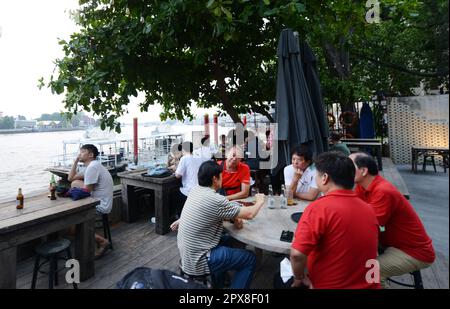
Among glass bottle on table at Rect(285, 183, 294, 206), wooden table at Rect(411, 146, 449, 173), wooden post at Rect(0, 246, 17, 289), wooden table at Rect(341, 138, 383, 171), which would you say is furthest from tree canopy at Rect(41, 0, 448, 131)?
wooden post at Rect(0, 246, 17, 289)

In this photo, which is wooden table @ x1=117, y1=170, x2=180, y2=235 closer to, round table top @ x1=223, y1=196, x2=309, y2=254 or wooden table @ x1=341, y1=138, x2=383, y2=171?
round table top @ x1=223, y1=196, x2=309, y2=254

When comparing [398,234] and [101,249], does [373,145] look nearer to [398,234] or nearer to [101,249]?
[398,234]

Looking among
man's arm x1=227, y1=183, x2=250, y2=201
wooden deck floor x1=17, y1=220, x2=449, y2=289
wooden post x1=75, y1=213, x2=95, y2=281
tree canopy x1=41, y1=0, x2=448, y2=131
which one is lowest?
wooden deck floor x1=17, y1=220, x2=449, y2=289

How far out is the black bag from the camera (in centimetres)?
145

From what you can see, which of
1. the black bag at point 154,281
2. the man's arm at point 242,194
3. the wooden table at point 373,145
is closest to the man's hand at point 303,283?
the black bag at point 154,281

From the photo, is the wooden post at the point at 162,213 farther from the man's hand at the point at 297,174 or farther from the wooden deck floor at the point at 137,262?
the man's hand at the point at 297,174

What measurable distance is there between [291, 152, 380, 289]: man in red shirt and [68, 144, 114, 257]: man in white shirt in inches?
116

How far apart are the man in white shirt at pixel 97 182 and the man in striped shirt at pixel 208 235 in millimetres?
1934

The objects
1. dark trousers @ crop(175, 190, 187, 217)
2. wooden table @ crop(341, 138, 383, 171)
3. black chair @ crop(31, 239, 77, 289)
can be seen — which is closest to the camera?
black chair @ crop(31, 239, 77, 289)

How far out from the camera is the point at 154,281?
147cm

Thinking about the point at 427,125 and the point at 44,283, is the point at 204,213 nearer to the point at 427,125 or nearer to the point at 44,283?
the point at 427,125

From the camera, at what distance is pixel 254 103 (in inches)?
223

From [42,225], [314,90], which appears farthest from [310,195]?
[42,225]

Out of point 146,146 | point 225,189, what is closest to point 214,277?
point 225,189
